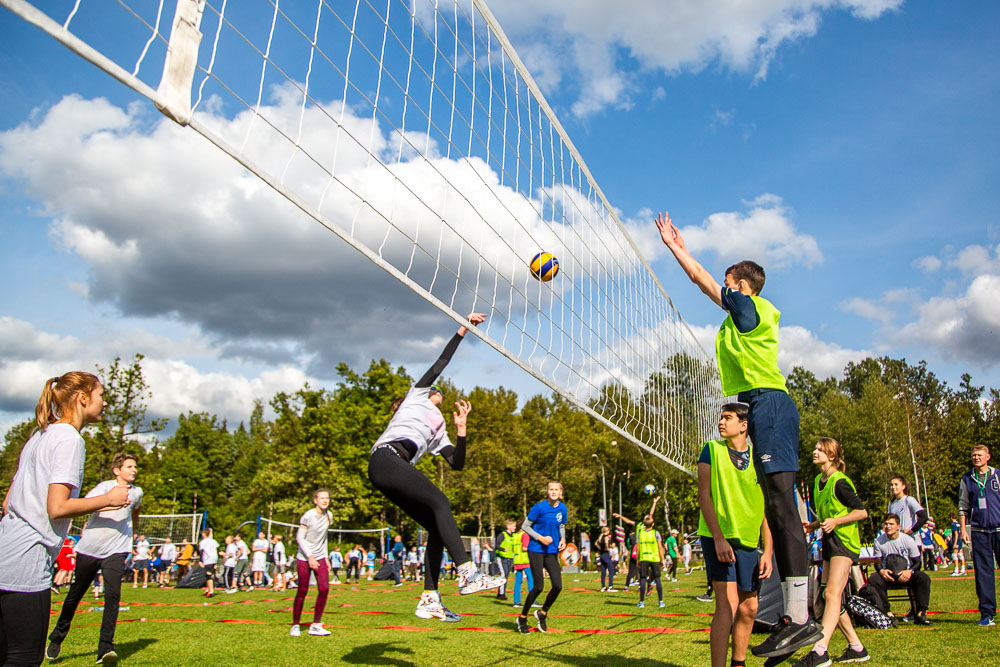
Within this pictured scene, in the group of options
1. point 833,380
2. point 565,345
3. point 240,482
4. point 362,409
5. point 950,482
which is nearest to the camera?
point 565,345

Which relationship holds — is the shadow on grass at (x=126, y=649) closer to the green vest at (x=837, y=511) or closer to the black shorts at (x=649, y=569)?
the green vest at (x=837, y=511)

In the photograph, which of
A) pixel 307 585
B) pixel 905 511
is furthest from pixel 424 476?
pixel 905 511

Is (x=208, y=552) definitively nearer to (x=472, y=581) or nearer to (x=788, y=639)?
(x=472, y=581)

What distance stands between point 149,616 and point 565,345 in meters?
8.13

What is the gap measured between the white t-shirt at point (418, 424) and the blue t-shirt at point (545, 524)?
3.92m

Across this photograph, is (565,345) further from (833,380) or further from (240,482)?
(240,482)

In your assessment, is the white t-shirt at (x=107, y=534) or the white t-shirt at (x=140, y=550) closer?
the white t-shirt at (x=107, y=534)

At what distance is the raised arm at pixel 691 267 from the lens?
3.84 m

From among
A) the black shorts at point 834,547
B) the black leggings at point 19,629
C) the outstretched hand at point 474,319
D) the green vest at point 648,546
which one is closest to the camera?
the black leggings at point 19,629

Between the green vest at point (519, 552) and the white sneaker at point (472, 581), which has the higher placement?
the white sneaker at point (472, 581)

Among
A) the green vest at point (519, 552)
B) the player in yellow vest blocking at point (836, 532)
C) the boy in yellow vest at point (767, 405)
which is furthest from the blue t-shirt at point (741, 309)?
the green vest at point (519, 552)

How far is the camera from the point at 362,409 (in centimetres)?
3681

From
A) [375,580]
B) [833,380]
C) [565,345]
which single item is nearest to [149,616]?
[565,345]

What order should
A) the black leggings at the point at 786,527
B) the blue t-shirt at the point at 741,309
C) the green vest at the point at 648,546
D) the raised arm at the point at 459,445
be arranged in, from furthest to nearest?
1. the green vest at the point at 648,546
2. the raised arm at the point at 459,445
3. the blue t-shirt at the point at 741,309
4. the black leggings at the point at 786,527
